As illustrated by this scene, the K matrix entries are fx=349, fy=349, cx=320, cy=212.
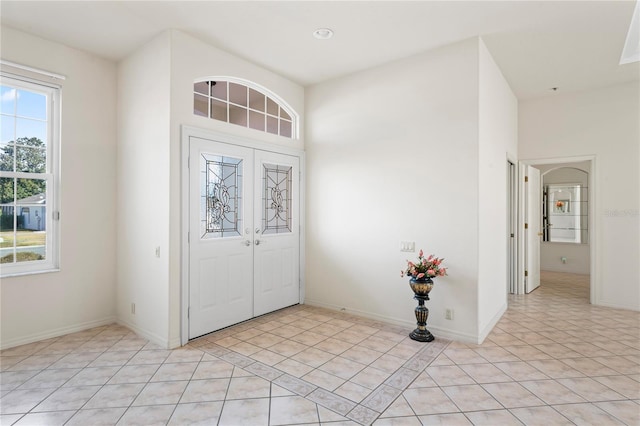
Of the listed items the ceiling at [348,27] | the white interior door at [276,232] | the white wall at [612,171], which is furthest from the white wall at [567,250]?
the white interior door at [276,232]

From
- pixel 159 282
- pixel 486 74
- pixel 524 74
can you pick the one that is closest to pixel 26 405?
pixel 159 282

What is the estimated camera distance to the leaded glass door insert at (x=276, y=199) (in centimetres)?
436

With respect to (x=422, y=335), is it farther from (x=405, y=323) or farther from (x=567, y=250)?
(x=567, y=250)

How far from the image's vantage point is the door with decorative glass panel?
359cm

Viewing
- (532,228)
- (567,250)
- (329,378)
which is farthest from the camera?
(567,250)

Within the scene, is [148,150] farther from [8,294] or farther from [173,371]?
[173,371]

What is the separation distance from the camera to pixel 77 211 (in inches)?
149

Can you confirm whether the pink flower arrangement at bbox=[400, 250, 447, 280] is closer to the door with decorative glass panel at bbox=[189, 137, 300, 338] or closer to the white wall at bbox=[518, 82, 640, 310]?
the door with decorative glass panel at bbox=[189, 137, 300, 338]

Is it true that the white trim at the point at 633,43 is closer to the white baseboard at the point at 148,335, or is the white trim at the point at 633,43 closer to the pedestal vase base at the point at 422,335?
the pedestal vase base at the point at 422,335

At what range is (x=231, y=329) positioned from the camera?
3.83m

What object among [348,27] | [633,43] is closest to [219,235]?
[348,27]

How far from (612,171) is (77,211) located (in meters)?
6.74

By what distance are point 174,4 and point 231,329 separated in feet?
10.4

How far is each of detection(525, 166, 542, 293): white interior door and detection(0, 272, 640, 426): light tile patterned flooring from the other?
5.50 feet
